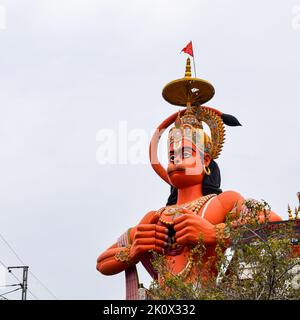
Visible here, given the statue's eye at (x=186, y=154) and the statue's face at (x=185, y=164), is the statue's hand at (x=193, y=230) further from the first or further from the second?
the statue's eye at (x=186, y=154)

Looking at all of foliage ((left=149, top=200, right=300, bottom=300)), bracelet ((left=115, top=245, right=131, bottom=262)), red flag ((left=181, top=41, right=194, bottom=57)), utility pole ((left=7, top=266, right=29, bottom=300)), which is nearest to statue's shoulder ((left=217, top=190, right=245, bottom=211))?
bracelet ((left=115, top=245, right=131, bottom=262))

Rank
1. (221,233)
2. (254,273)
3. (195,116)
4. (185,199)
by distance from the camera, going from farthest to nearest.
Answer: (195,116) → (185,199) → (221,233) → (254,273)

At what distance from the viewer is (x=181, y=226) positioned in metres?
12.4

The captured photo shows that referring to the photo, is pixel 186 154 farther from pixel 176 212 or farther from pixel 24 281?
pixel 24 281

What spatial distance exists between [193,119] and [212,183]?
1.23 meters

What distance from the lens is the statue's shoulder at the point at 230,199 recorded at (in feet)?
42.0

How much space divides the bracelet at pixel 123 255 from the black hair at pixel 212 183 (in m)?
1.27

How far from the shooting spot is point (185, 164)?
1341cm

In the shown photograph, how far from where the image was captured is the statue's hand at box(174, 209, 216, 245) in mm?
12266

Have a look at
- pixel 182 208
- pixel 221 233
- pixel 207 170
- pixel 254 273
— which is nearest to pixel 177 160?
pixel 207 170
